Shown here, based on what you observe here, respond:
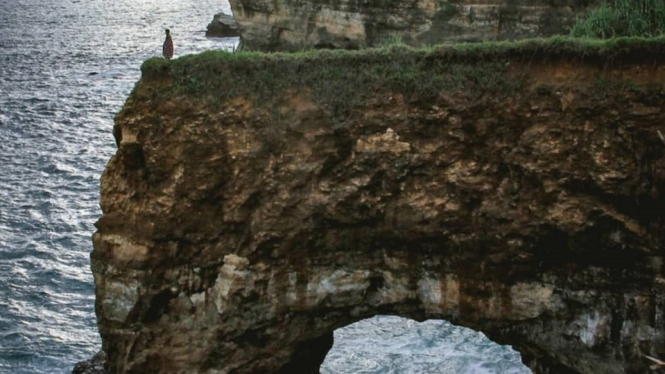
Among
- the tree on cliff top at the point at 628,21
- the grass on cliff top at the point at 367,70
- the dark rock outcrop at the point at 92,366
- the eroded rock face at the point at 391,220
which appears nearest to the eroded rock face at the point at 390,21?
the tree on cliff top at the point at 628,21

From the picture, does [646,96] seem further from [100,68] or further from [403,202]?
[100,68]

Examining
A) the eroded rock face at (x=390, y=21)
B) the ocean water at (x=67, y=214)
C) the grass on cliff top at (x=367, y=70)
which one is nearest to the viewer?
the grass on cliff top at (x=367, y=70)

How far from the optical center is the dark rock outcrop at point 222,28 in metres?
65.3

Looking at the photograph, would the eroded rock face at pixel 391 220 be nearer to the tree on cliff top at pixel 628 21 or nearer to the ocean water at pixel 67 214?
the tree on cliff top at pixel 628 21

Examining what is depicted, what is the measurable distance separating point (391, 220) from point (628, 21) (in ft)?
20.0

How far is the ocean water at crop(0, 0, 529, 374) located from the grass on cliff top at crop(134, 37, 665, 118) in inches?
363

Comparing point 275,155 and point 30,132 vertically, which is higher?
point 275,155

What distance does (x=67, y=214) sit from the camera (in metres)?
34.2

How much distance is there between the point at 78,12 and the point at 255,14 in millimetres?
56624

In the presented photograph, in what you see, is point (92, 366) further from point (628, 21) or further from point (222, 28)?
point (222, 28)

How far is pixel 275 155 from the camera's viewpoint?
1688 centimetres

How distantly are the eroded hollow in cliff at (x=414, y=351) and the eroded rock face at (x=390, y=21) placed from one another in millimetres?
7608

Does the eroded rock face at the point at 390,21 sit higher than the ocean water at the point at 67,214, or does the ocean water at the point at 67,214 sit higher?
the eroded rock face at the point at 390,21

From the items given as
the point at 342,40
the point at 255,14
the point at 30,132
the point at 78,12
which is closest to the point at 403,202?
the point at 342,40
